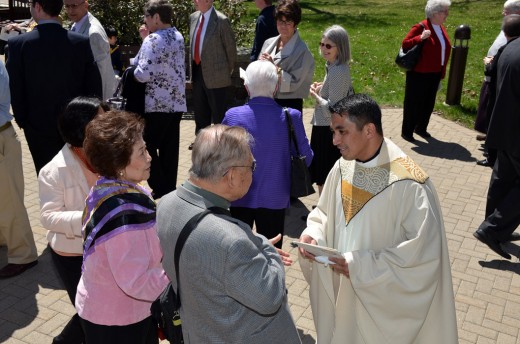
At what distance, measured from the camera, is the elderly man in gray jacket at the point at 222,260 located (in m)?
2.27

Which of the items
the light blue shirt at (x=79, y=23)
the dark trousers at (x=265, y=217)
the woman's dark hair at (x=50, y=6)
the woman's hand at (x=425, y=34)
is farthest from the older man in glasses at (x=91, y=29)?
the woman's hand at (x=425, y=34)

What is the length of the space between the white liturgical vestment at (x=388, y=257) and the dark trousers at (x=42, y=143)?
115 inches

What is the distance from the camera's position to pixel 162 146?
6.59 meters

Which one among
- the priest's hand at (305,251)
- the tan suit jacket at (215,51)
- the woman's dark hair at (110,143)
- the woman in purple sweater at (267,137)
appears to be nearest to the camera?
the woman's dark hair at (110,143)

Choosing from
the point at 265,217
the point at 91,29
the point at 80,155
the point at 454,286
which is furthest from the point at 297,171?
the point at 91,29

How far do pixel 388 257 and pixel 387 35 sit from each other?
47.4 feet

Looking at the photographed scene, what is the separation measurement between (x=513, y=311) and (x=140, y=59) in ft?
13.8

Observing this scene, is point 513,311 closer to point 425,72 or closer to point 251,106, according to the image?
point 251,106

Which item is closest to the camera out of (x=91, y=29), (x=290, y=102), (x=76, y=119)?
(x=76, y=119)

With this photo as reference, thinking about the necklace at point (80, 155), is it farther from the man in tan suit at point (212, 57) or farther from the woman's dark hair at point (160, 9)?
the man in tan suit at point (212, 57)

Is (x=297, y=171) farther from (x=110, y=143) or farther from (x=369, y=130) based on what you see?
(x=110, y=143)

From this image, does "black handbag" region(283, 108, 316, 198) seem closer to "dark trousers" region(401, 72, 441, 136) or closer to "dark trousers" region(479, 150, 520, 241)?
"dark trousers" region(479, 150, 520, 241)

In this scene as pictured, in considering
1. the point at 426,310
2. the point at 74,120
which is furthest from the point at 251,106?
the point at 426,310

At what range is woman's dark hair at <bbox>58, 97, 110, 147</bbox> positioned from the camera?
3.47 metres
